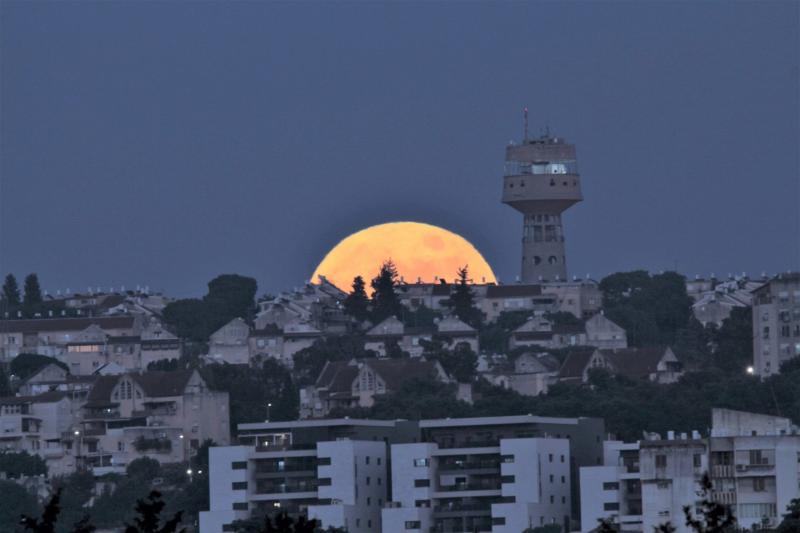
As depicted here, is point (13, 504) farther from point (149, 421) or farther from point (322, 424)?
point (149, 421)

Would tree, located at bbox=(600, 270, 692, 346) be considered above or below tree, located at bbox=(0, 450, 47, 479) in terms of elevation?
above

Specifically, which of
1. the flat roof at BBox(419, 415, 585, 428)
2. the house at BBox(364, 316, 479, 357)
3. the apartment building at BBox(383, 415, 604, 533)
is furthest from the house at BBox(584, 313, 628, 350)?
the apartment building at BBox(383, 415, 604, 533)

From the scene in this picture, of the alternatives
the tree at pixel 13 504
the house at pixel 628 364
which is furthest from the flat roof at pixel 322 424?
the house at pixel 628 364

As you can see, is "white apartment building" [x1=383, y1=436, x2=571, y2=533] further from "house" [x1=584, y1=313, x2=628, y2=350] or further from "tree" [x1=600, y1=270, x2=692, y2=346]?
"tree" [x1=600, y1=270, x2=692, y2=346]

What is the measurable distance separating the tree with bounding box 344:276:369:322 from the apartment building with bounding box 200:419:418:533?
133ft

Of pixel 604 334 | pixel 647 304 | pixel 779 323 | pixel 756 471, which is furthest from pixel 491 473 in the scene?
pixel 647 304

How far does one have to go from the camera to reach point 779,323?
124 meters

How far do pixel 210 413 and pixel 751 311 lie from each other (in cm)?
2368

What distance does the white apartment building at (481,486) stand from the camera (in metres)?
95.3

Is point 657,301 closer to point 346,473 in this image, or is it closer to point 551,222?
point 551,222

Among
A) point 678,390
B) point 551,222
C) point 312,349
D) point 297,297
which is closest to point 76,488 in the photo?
point 678,390

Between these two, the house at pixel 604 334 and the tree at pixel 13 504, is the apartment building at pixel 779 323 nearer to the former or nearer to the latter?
the house at pixel 604 334

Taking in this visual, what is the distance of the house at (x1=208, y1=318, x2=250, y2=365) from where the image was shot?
13700cm

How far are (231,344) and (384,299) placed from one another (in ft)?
28.0
